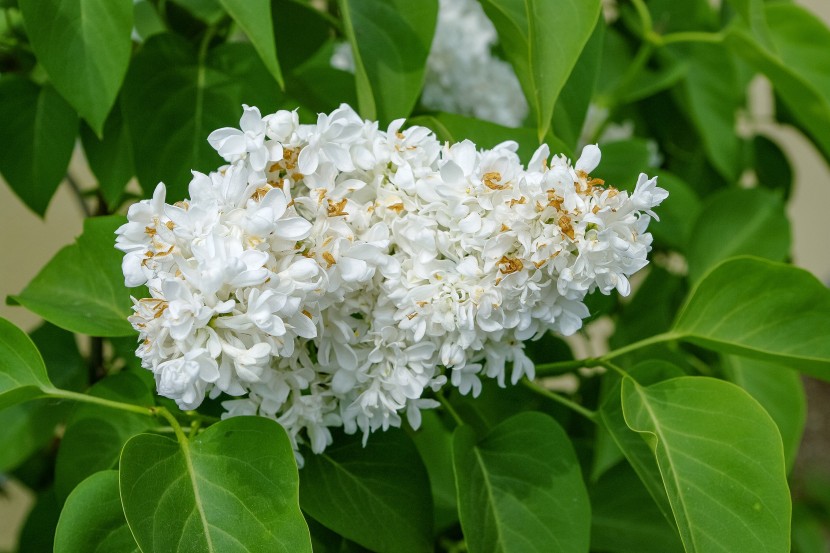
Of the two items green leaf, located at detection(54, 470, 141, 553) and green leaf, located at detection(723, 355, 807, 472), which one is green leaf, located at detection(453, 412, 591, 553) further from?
green leaf, located at detection(723, 355, 807, 472)

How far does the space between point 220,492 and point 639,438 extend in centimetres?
22

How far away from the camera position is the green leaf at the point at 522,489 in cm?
44

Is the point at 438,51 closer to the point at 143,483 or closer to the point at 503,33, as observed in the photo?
the point at 503,33

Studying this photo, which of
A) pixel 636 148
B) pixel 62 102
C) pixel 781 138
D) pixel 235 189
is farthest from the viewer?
pixel 781 138

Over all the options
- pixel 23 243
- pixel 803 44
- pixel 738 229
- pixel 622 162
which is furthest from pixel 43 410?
pixel 23 243

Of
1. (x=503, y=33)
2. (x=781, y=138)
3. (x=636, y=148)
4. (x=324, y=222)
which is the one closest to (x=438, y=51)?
(x=636, y=148)

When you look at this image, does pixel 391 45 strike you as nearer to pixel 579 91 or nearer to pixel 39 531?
pixel 579 91

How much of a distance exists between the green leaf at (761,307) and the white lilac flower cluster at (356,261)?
0.45 feet

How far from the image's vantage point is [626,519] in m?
0.60

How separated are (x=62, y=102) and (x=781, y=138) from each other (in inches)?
74.7

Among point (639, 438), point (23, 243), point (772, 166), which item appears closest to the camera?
point (639, 438)

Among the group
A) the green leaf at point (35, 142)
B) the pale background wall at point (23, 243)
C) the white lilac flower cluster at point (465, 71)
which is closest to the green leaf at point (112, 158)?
the green leaf at point (35, 142)

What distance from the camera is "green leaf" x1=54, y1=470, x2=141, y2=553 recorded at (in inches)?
15.5

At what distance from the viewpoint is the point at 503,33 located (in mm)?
451
